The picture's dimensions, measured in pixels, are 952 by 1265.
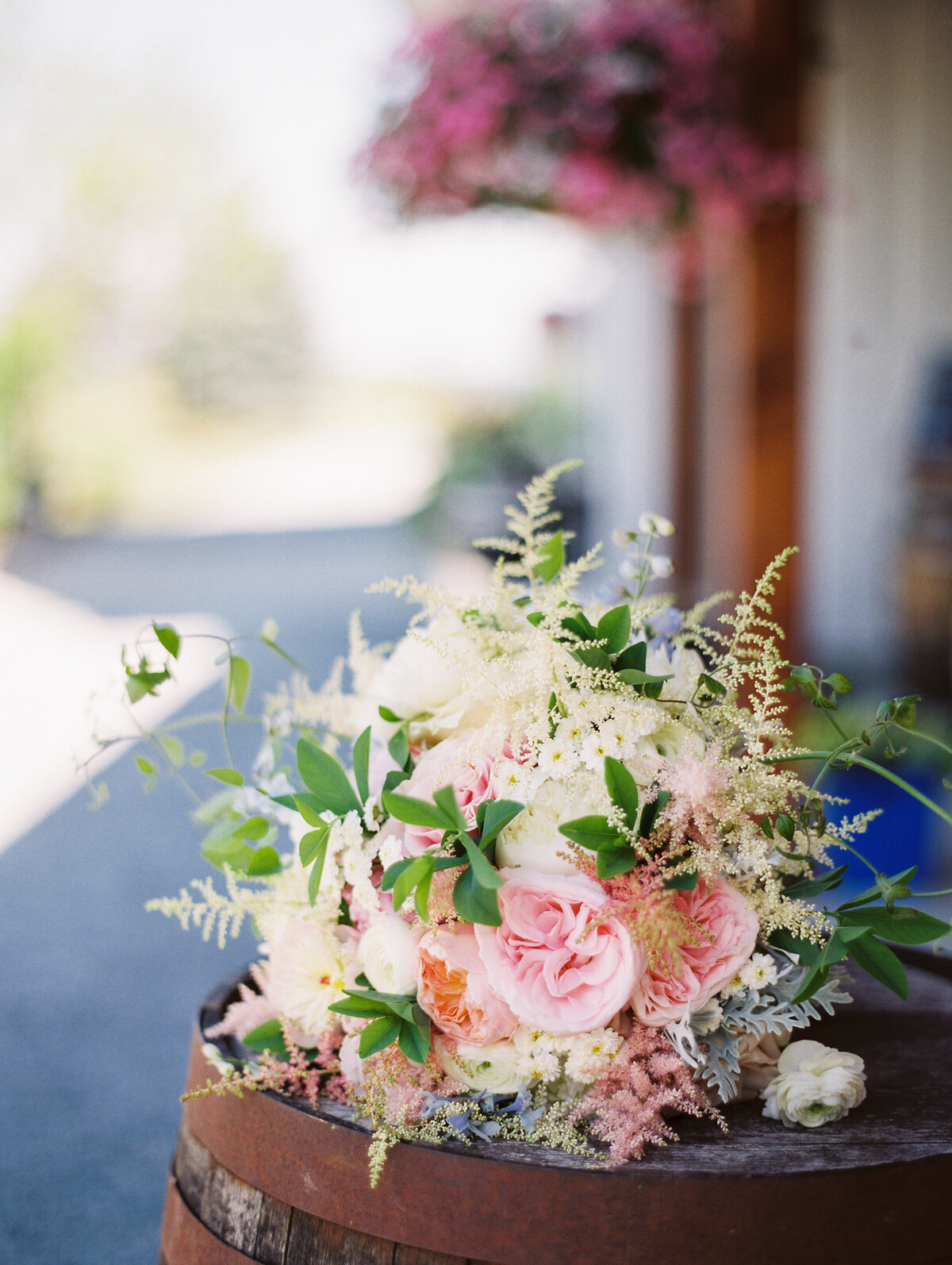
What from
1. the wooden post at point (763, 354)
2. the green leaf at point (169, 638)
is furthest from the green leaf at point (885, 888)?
the wooden post at point (763, 354)

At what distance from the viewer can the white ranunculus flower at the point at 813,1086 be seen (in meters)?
0.79

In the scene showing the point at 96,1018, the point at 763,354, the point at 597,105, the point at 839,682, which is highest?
the point at 597,105

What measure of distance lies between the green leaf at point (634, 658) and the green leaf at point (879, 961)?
0.26m

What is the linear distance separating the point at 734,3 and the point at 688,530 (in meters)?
2.11

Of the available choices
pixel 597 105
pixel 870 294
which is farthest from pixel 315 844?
pixel 870 294

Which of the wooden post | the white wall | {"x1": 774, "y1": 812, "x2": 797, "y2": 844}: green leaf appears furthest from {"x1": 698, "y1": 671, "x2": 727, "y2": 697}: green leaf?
the white wall

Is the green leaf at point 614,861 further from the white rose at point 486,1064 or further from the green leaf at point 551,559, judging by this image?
the green leaf at point 551,559

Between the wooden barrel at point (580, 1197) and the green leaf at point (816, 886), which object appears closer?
the wooden barrel at point (580, 1197)

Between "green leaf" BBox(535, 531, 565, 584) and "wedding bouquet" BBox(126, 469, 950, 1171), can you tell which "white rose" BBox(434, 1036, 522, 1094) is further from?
"green leaf" BBox(535, 531, 565, 584)

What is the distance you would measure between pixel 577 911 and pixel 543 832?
0.20 ft

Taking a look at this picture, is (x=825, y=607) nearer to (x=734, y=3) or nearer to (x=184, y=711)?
(x=734, y=3)

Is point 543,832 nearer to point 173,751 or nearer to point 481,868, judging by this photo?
point 481,868

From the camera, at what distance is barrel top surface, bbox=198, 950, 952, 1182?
0.73 m

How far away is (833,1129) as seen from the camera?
0.80 m
